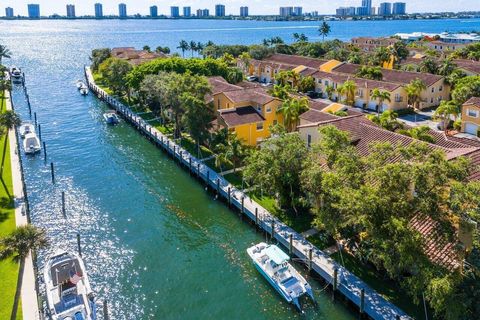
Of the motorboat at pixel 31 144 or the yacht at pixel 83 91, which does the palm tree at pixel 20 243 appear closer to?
the motorboat at pixel 31 144

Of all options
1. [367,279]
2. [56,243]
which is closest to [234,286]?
[367,279]

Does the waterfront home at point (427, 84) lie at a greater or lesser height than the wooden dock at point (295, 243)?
greater

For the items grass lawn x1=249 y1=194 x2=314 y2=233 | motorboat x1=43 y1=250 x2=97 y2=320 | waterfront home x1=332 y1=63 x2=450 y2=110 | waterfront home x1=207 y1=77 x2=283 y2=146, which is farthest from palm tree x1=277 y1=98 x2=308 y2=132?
motorboat x1=43 y1=250 x2=97 y2=320

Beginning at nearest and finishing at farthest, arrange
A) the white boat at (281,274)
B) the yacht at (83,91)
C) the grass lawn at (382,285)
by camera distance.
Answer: the grass lawn at (382,285) < the white boat at (281,274) < the yacht at (83,91)

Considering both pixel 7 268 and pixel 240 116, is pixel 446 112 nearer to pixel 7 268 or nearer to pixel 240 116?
pixel 240 116

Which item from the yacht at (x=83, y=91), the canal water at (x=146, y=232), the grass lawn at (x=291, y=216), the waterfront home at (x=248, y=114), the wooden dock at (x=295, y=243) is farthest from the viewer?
the yacht at (x=83, y=91)

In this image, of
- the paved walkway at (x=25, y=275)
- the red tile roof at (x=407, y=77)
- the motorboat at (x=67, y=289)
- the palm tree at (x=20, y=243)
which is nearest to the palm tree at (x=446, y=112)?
the red tile roof at (x=407, y=77)

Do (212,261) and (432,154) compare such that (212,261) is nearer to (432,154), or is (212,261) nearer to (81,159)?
(432,154)
